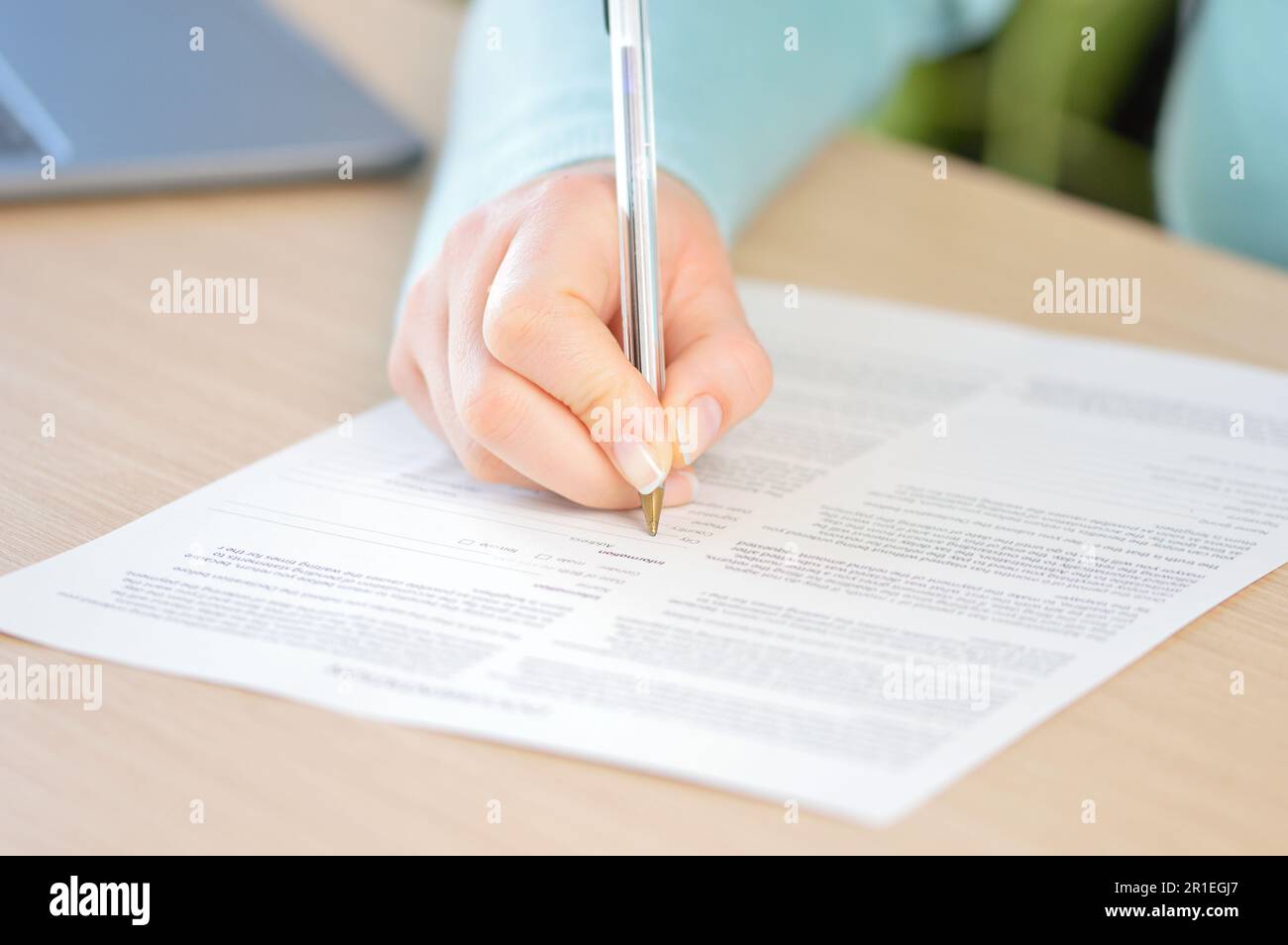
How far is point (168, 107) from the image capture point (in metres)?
0.85

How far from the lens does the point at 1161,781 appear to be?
16.1 inches

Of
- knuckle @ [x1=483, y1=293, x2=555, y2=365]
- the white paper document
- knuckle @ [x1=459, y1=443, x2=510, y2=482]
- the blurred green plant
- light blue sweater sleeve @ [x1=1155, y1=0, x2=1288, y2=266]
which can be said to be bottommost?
the white paper document

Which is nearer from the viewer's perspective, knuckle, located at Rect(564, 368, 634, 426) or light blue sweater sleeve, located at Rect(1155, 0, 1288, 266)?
knuckle, located at Rect(564, 368, 634, 426)

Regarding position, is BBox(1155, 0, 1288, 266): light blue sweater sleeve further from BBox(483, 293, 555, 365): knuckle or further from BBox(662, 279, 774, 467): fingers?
BBox(483, 293, 555, 365): knuckle

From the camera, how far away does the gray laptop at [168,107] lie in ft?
2.67

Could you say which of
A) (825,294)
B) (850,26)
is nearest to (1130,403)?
(825,294)

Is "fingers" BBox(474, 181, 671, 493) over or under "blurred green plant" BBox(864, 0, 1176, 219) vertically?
under

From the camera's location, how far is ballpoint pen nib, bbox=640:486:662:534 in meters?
0.52

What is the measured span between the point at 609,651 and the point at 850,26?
621mm

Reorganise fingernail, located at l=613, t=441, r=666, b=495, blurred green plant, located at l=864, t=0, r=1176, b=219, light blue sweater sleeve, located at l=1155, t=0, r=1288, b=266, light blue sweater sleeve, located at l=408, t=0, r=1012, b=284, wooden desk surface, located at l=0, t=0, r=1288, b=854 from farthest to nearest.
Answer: blurred green plant, located at l=864, t=0, r=1176, b=219 < light blue sweater sleeve, located at l=1155, t=0, r=1288, b=266 < light blue sweater sleeve, located at l=408, t=0, r=1012, b=284 < fingernail, located at l=613, t=441, r=666, b=495 < wooden desk surface, located at l=0, t=0, r=1288, b=854

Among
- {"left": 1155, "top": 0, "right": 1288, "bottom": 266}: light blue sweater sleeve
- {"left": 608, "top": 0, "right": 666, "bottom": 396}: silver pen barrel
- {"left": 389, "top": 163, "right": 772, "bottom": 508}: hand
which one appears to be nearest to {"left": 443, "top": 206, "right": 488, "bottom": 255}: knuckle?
{"left": 389, "top": 163, "right": 772, "bottom": 508}: hand

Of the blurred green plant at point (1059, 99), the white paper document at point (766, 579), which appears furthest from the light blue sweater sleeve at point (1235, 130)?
the blurred green plant at point (1059, 99)
